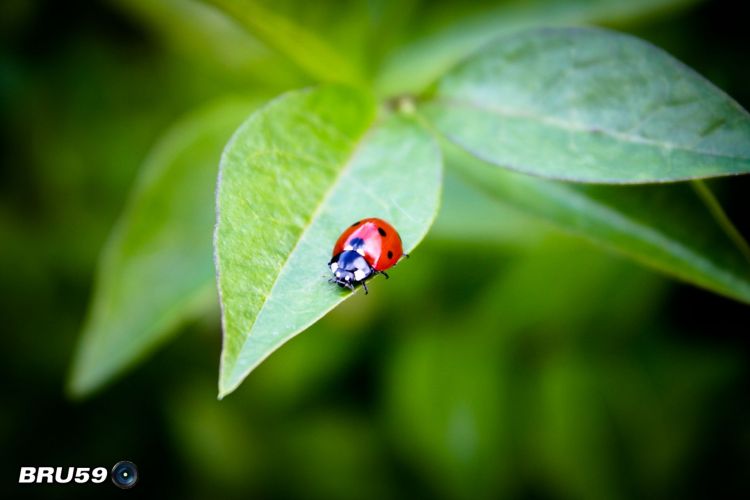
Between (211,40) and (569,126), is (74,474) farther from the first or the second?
(569,126)

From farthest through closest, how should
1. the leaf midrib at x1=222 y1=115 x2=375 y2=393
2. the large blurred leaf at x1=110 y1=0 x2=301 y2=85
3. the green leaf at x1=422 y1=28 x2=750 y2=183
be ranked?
the large blurred leaf at x1=110 y1=0 x2=301 y2=85, the green leaf at x1=422 y1=28 x2=750 y2=183, the leaf midrib at x1=222 y1=115 x2=375 y2=393

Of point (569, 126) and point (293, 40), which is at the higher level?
point (293, 40)

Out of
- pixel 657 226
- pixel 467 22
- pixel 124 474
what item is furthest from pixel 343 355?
pixel 657 226

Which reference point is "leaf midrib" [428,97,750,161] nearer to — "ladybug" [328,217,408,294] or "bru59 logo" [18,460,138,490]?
"ladybug" [328,217,408,294]

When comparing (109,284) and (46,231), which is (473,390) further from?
(46,231)

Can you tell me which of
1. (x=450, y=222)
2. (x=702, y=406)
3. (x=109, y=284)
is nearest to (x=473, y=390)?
(x=450, y=222)

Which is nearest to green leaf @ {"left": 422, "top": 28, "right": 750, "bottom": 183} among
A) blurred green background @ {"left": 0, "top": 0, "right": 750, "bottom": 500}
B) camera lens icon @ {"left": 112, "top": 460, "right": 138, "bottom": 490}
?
blurred green background @ {"left": 0, "top": 0, "right": 750, "bottom": 500}
